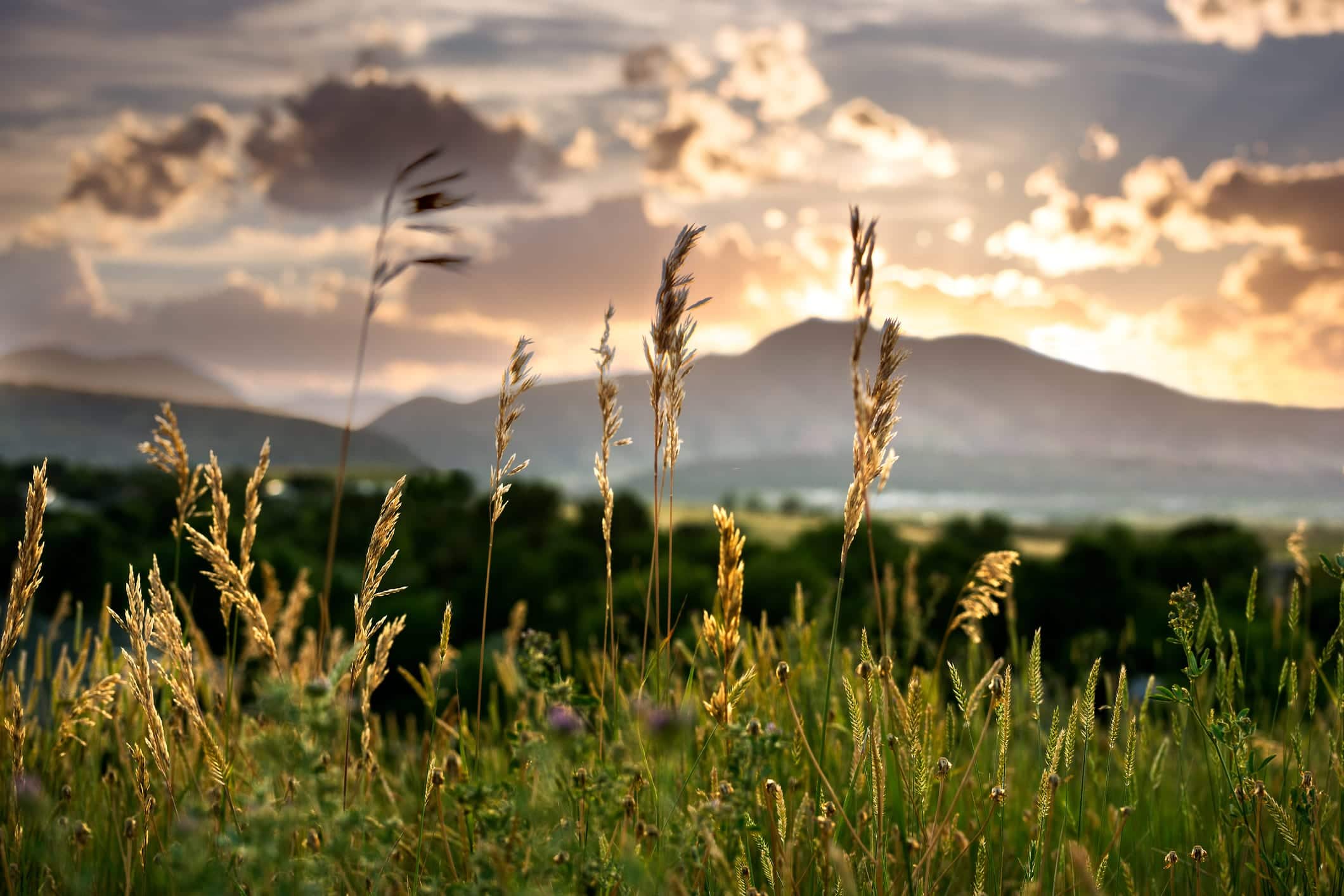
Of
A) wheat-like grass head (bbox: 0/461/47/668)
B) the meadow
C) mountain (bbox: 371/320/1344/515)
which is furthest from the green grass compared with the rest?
mountain (bbox: 371/320/1344/515)

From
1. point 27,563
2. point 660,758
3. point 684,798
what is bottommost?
point 684,798

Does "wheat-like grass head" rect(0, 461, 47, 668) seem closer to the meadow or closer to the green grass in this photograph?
the meadow

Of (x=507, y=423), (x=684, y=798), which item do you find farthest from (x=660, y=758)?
(x=507, y=423)

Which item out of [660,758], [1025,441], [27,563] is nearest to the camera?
[27,563]

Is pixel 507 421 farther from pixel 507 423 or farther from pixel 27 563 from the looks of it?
pixel 27 563

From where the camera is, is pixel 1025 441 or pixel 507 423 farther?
pixel 1025 441

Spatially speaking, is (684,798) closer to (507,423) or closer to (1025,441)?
(507,423)

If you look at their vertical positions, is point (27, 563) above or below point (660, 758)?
above

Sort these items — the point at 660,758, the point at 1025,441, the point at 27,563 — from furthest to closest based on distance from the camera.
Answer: the point at 1025,441 → the point at 660,758 → the point at 27,563

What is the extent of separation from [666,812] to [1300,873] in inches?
55.6

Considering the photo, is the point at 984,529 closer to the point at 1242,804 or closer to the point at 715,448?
the point at 1242,804

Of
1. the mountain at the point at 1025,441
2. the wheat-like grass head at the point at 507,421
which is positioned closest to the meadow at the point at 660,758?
the wheat-like grass head at the point at 507,421

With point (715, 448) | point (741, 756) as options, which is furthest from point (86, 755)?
point (715, 448)

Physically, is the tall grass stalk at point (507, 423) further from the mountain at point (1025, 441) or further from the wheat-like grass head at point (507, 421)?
the mountain at point (1025, 441)
